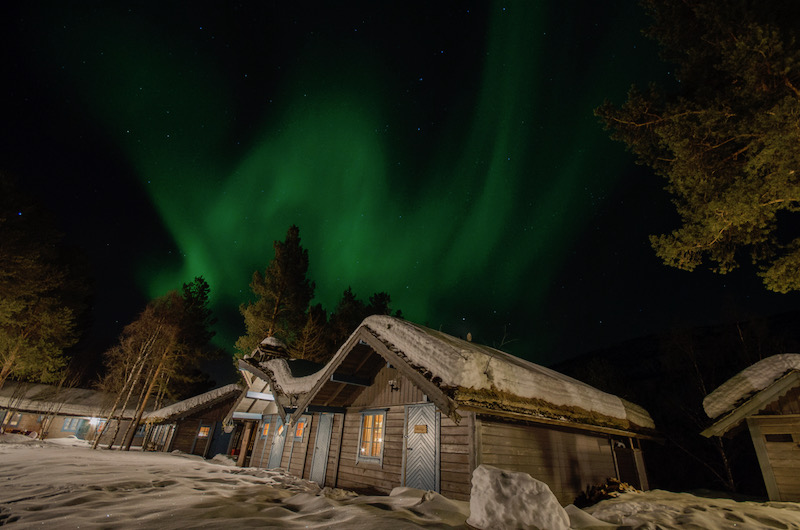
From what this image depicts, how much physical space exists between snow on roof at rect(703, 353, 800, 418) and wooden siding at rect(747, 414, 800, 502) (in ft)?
2.81

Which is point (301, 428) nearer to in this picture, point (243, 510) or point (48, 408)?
point (243, 510)

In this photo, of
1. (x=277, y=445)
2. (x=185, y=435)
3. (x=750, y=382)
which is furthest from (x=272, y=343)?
(x=750, y=382)

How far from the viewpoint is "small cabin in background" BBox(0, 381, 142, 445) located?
33031mm

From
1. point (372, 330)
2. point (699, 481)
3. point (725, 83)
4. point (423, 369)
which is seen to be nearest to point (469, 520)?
point (423, 369)

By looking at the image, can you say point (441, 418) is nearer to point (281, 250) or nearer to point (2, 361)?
point (281, 250)

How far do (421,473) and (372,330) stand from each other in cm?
429

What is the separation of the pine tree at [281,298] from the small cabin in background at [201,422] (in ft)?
12.5

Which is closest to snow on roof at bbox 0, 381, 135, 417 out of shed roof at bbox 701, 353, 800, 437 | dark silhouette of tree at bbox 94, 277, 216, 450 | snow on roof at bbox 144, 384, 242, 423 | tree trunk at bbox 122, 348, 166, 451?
dark silhouette of tree at bbox 94, 277, 216, 450


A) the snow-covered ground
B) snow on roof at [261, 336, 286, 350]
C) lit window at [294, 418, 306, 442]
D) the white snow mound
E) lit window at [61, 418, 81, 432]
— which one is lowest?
lit window at [61, 418, 81, 432]

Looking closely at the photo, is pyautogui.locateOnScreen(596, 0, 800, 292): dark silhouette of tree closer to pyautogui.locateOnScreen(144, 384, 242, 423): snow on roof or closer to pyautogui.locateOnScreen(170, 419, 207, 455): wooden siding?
pyautogui.locateOnScreen(144, 384, 242, 423): snow on roof

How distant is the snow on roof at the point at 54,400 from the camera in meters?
33.0

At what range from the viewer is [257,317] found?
27.9 metres

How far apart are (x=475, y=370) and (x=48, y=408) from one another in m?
47.5

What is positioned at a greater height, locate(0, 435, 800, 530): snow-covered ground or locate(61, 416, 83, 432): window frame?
locate(0, 435, 800, 530): snow-covered ground
